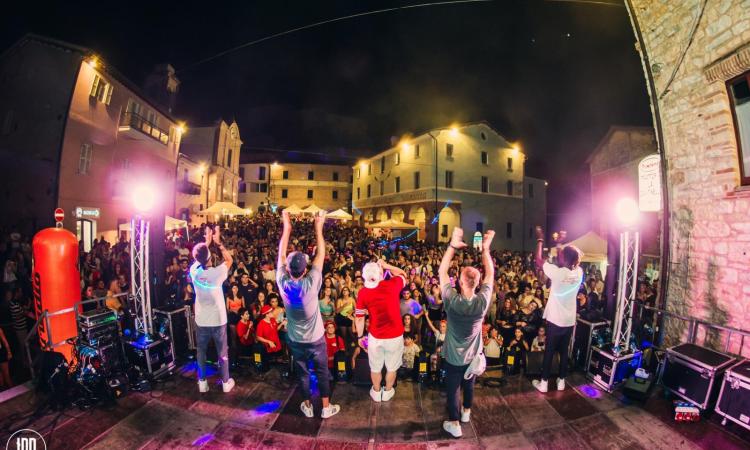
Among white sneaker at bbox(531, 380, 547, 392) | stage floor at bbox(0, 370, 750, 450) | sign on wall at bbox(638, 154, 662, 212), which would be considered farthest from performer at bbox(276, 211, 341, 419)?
sign on wall at bbox(638, 154, 662, 212)

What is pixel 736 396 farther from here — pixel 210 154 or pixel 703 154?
pixel 210 154

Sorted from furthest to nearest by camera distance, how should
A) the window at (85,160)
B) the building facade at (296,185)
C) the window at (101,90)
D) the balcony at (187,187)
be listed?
the building facade at (296,185) → the balcony at (187,187) → the window at (101,90) → the window at (85,160)

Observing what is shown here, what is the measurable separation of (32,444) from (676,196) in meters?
9.92

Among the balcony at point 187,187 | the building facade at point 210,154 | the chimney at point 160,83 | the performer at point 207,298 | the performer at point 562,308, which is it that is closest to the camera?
the performer at point 207,298

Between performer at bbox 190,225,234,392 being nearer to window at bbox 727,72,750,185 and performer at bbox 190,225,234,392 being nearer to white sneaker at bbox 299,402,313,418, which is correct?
white sneaker at bbox 299,402,313,418

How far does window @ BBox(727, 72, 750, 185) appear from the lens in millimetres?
4602

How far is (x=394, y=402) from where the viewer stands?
446 centimetres

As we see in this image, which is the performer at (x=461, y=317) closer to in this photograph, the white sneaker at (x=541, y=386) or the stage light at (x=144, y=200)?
the white sneaker at (x=541, y=386)

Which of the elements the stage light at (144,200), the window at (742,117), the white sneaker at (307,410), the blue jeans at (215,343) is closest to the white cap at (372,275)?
the white sneaker at (307,410)

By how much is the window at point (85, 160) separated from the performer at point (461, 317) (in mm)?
16955

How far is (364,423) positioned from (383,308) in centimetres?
146

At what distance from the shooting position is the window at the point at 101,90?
13836 mm

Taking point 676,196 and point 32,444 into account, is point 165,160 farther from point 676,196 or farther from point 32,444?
point 676,196

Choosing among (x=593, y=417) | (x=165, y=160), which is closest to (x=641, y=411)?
(x=593, y=417)
